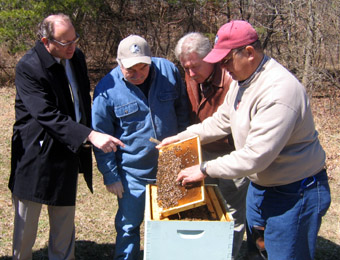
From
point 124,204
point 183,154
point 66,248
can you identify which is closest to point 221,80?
point 183,154

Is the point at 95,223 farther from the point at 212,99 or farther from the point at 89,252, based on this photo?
the point at 212,99

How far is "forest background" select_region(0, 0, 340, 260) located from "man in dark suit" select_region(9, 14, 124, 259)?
0.94 meters

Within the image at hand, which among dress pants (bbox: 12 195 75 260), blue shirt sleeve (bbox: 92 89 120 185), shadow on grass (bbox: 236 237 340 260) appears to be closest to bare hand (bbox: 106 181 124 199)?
blue shirt sleeve (bbox: 92 89 120 185)

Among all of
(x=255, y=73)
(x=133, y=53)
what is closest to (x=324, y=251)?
(x=255, y=73)

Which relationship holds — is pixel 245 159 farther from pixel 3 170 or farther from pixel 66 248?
pixel 3 170

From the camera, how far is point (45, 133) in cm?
279

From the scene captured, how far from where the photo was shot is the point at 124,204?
10.1ft

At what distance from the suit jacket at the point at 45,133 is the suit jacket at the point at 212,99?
37.1 inches

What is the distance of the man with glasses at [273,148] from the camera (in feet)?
6.97

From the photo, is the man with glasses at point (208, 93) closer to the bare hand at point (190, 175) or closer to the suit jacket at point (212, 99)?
the suit jacket at point (212, 99)

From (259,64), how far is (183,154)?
2.75 ft

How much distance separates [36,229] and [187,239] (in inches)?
56.0

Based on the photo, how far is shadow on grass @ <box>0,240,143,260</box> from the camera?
3.71 m

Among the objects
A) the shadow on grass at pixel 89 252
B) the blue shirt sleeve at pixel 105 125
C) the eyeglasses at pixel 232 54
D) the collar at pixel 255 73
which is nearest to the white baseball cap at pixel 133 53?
the blue shirt sleeve at pixel 105 125
